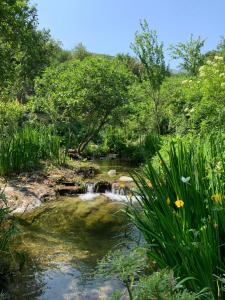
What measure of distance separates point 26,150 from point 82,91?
3.80 metres

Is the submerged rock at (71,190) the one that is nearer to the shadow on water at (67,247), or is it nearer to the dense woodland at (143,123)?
the shadow on water at (67,247)

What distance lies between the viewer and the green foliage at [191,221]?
2.41 metres

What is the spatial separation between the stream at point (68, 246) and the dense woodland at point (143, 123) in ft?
2.32

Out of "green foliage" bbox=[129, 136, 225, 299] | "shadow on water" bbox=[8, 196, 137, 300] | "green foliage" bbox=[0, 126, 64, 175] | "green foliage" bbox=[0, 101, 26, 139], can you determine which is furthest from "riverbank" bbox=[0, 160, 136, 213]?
"green foliage" bbox=[129, 136, 225, 299]

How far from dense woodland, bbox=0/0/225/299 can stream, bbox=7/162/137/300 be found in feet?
2.32

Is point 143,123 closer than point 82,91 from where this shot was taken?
No

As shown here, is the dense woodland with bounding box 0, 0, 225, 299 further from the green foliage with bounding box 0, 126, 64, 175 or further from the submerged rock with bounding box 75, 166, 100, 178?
the submerged rock with bounding box 75, 166, 100, 178

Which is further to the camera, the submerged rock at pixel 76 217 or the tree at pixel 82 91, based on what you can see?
the tree at pixel 82 91

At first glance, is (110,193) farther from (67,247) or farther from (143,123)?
(143,123)

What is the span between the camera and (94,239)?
5922 millimetres

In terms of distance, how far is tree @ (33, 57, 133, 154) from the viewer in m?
13.0

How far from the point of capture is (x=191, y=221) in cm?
268

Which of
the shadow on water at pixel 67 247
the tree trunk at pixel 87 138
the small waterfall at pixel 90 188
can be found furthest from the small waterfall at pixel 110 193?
the tree trunk at pixel 87 138

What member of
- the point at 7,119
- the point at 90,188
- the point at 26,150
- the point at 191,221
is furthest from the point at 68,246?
the point at 7,119
